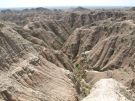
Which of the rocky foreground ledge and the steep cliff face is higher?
the steep cliff face

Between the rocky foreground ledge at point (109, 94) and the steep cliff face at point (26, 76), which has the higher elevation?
the steep cliff face at point (26, 76)

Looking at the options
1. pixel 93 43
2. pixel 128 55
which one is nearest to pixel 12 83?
pixel 128 55

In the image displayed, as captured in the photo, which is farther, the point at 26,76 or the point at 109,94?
the point at 109,94

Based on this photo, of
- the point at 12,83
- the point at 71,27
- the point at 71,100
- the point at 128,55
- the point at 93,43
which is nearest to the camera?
the point at 12,83

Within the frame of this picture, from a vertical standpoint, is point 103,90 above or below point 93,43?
above

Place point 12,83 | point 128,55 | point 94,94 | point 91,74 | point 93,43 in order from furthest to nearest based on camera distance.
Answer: point 93,43
point 128,55
point 91,74
point 94,94
point 12,83

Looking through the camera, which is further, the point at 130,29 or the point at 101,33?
the point at 101,33

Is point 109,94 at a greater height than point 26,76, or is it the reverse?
point 26,76

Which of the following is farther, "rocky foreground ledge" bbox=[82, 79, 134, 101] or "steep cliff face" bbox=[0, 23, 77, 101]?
"rocky foreground ledge" bbox=[82, 79, 134, 101]

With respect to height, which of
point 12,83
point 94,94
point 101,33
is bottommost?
point 101,33

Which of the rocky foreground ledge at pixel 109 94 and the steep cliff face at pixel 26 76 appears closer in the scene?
the steep cliff face at pixel 26 76

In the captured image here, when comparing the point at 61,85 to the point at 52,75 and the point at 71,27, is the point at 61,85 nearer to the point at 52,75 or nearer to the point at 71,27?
the point at 52,75
